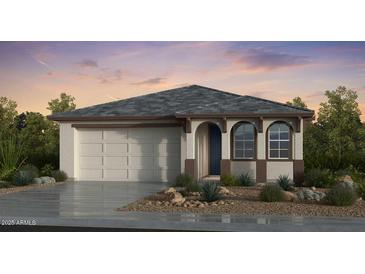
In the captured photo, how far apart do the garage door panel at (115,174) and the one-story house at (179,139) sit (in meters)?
0.04

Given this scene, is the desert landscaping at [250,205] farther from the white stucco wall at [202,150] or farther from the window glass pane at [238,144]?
the white stucco wall at [202,150]

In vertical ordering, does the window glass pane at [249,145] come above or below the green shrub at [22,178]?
above

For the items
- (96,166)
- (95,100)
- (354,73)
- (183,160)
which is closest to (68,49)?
(95,100)

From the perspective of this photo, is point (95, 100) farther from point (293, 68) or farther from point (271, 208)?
point (271, 208)

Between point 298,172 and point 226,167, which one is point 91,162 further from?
point 298,172

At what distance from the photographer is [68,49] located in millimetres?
27938

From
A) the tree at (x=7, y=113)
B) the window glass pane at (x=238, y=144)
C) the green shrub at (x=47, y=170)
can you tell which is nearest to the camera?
the window glass pane at (x=238, y=144)

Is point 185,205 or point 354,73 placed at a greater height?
point 354,73

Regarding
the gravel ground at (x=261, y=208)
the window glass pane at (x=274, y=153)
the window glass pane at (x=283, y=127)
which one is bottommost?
the gravel ground at (x=261, y=208)

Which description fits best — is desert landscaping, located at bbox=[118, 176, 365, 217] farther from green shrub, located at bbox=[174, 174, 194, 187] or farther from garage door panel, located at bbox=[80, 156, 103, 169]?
→ garage door panel, located at bbox=[80, 156, 103, 169]

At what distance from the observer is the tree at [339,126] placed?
29891 mm

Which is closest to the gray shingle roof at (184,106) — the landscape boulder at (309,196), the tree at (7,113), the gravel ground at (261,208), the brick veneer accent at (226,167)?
the brick veneer accent at (226,167)

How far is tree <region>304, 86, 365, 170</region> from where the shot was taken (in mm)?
29891

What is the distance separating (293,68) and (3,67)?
15.7 meters
